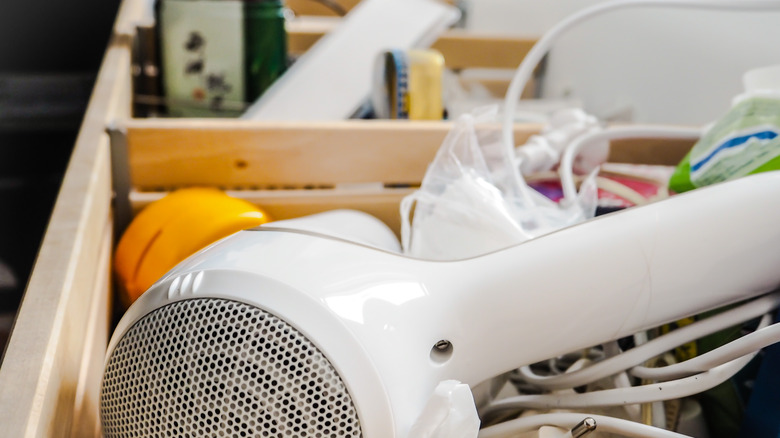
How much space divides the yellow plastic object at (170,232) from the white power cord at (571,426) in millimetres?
210

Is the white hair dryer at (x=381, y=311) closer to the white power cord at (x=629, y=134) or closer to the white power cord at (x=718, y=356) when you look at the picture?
the white power cord at (x=718, y=356)

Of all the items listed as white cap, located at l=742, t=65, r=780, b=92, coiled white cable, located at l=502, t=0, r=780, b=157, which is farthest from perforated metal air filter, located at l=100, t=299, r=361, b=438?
white cap, located at l=742, t=65, r=780, b=92

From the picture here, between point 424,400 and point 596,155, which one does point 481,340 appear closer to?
point 424,400

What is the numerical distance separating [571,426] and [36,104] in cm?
65

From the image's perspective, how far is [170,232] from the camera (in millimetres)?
422

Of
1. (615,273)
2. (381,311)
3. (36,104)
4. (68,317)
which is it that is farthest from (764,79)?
(36,104)

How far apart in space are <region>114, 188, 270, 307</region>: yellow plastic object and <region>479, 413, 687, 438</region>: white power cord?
0.21 metres

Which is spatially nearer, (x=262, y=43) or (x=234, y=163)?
(x=234, y=163)

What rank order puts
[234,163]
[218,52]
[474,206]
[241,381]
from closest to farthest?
[241,381] → [474,206] → [234,163] → [218,52]

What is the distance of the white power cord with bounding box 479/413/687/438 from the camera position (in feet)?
0.93

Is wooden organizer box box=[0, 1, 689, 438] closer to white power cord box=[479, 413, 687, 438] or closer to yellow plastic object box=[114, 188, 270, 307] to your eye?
yellow plastic object box=[114, 188, 270, 307]

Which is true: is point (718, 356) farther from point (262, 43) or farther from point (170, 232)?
point (262, 43)

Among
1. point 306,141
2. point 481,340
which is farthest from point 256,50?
point 481,340

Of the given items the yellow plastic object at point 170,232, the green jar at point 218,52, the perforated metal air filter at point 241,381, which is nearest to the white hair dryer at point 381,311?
the perforated metal air filter at point 241,381
